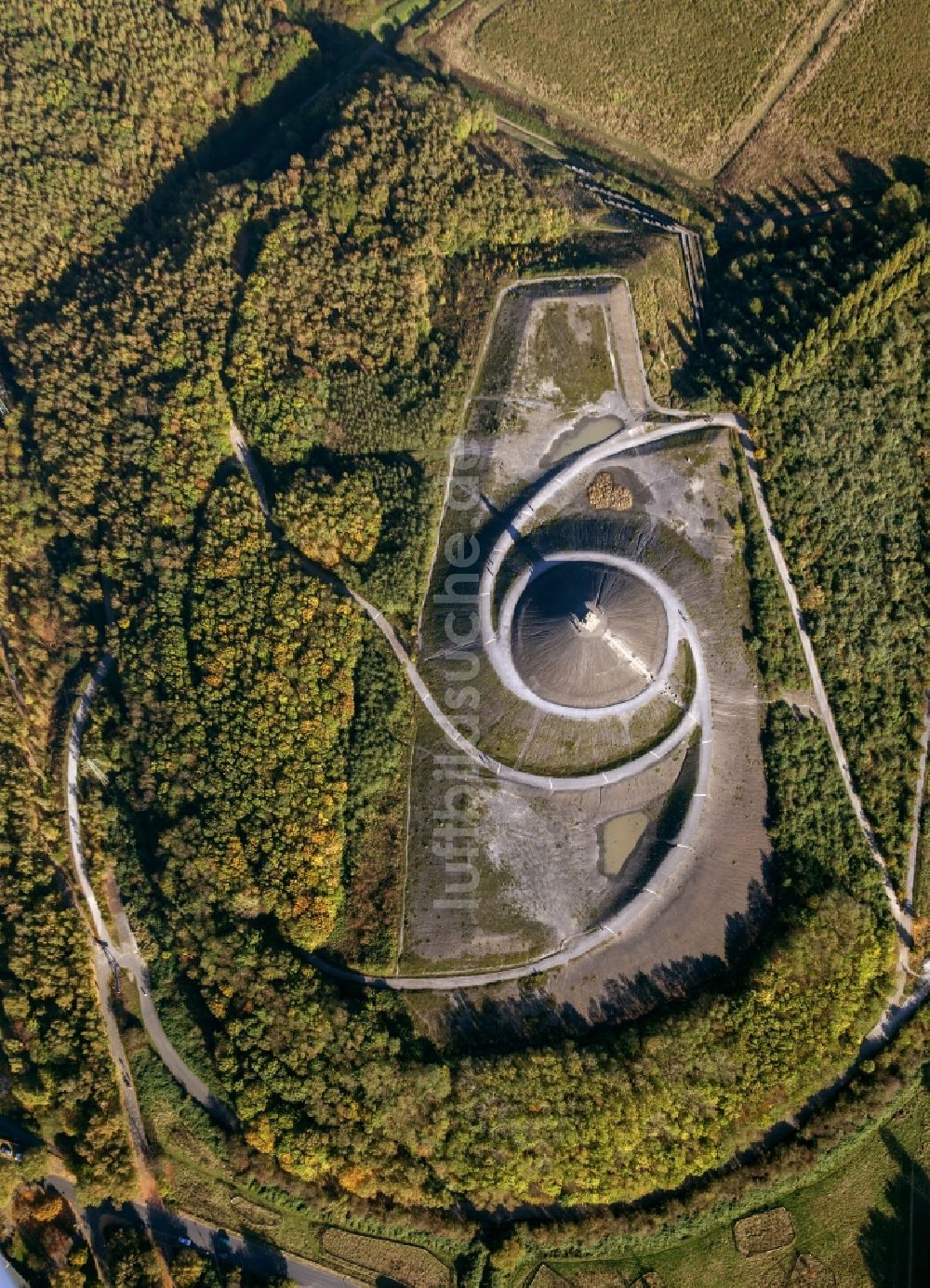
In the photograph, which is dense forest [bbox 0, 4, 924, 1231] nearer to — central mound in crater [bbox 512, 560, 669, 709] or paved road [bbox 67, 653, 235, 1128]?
paved road [bbox 67, 653, 235, 1128]

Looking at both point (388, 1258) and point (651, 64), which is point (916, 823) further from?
point (651, 64)

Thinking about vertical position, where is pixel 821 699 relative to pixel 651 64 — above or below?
below

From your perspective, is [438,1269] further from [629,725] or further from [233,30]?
[233,30]

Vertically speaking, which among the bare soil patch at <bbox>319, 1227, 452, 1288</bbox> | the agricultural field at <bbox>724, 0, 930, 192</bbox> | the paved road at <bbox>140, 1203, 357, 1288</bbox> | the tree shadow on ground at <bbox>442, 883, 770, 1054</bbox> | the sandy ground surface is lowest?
the bare soil patch at <bbox>319, 1227, 452, 1288</bbox>

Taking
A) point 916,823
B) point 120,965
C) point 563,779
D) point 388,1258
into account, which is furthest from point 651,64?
point 388,1258

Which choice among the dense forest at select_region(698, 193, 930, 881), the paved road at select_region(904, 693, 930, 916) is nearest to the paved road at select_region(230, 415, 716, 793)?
the dense forest at select_region(698, 193, 930, 881)

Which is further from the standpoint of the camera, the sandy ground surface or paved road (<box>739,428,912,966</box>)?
paved road (<box>739,428,912,966</box>)

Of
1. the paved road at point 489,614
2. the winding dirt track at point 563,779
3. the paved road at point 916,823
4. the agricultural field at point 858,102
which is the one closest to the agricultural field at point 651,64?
the agricultural field at point 858,102
